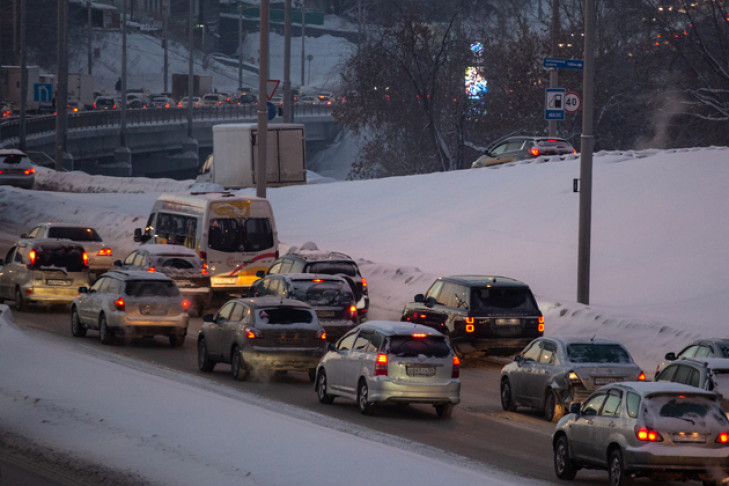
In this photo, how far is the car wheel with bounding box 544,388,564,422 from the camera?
17484mm

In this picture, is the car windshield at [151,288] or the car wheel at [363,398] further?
the car windshield at [151,288]

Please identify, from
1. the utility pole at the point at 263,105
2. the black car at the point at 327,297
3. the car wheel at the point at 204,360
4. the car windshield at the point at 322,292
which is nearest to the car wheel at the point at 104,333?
the car wheel at the point at 204,360

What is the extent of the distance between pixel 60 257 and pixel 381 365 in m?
13.1

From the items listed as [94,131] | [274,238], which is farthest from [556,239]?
[94,131]

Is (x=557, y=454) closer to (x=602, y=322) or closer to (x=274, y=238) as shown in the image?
(x=602, y=322)

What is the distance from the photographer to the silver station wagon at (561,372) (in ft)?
56.6

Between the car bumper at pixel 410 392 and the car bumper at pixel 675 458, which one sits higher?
the car bumper at pixel 675 458

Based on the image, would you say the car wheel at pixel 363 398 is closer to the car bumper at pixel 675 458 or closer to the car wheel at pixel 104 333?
the car bumper at pixel 675 458

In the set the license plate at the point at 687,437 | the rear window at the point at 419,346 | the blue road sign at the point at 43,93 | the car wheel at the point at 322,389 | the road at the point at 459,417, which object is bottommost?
the road at the point at 459,417

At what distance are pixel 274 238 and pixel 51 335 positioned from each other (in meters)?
7.29

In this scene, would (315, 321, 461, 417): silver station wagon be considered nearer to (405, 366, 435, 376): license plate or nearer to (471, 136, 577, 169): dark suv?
(405, 366, 435, 376): license plate

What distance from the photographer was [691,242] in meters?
31.5

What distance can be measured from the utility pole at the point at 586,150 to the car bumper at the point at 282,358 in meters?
6.87

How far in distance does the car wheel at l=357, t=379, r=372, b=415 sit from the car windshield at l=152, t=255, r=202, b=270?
36.2ft
